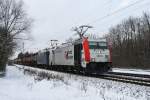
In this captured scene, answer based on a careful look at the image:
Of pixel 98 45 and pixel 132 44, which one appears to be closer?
pixel 98 45

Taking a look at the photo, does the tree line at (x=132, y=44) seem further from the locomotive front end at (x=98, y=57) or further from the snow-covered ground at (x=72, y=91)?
the snow-covered ground at (x=72, y=91)

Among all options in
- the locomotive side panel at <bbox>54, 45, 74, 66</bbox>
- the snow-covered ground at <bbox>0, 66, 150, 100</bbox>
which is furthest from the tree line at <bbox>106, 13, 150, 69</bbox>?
the snow-covered ground at <bbox>0, 66, 150, 100</bbox>

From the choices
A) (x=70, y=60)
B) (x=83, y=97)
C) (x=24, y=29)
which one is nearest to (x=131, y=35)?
(x=24, y=29)

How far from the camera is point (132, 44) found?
184 ft

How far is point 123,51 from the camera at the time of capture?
50688 mm

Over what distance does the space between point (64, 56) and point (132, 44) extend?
31022 mm

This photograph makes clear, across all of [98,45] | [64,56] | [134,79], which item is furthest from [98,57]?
[64,56]

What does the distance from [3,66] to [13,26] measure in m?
27.8

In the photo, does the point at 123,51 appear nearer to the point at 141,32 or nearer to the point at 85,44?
the point at 141,32

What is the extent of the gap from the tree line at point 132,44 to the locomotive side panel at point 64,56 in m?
13.1

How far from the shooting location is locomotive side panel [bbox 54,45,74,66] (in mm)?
25234

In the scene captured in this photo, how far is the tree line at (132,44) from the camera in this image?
42763 millimetres

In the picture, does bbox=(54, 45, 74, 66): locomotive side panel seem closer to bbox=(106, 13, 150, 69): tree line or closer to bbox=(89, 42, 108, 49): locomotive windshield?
bbox=(89, 42, 108, 49): locomotive windshield

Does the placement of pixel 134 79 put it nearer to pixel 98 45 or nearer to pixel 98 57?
pixel 98 57
